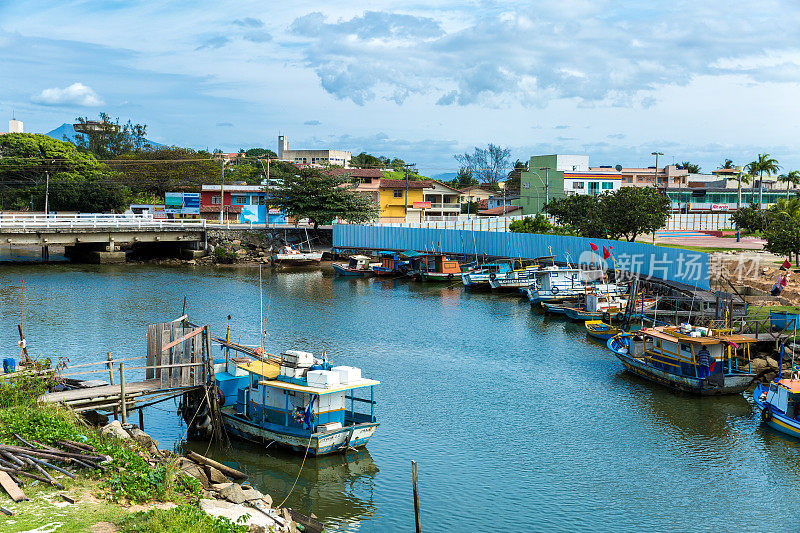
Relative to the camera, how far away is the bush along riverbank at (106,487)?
14.9m

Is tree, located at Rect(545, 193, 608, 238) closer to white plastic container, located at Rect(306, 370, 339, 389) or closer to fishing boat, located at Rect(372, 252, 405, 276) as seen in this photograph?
fishing boat, located at Rect(372, 252, 405, 276)

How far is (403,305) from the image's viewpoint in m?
55.8

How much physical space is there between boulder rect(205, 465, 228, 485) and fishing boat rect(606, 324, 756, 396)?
2038cm

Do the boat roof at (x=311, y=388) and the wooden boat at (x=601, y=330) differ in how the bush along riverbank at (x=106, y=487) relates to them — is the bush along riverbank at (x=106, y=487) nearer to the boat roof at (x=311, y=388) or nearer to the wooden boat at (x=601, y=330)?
the boat roof at (x=311, y=388)

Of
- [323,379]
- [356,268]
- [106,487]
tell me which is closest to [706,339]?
[323,379]

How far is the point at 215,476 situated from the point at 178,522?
5133 mm

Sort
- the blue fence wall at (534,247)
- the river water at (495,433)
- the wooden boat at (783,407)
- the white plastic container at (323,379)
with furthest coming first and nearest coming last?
1. the blue fence wall at (534,247)
2. the wooden boat at (783,407)
3. the white plastic container at (323,379)
4. the river water at (495,433)

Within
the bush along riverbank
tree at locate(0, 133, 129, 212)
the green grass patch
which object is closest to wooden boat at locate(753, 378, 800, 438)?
the bush along riverbank

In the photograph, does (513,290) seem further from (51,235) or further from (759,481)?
(51,235)

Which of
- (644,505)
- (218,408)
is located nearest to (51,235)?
(218,408)

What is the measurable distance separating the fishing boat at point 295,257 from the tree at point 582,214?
2827 centimetres

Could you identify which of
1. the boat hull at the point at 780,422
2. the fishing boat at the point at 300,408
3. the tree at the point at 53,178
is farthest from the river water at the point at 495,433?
the tree at the point at 53,178

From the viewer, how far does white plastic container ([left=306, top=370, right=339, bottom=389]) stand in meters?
A: 22.9

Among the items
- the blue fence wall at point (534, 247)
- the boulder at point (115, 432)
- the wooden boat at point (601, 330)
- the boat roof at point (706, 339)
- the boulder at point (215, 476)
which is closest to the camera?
the boulder at point (215, 476)
